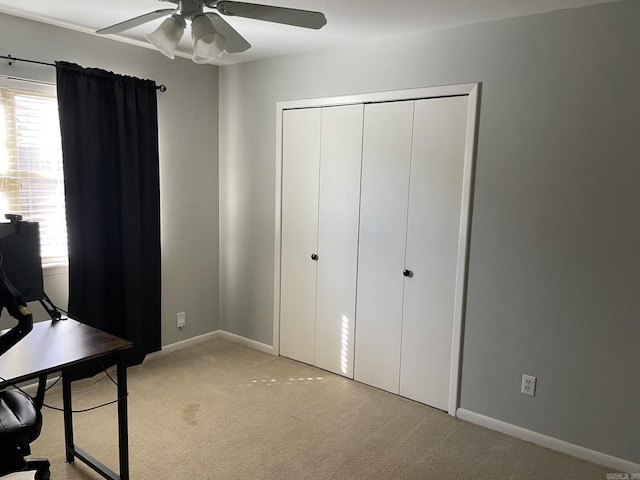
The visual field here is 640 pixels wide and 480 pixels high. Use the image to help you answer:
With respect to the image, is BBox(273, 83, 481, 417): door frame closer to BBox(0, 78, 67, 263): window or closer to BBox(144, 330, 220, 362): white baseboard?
BBox(0, 78, 67, 263): window

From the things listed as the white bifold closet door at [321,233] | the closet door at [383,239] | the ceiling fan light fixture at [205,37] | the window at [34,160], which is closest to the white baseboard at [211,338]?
the white bifold closet door at [321,233]

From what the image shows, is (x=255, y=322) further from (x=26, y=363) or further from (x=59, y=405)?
(x=26, y=363)

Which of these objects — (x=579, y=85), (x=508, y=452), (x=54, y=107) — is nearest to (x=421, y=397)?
(x=508, y=452)

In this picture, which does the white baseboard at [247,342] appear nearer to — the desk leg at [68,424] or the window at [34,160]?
the window at [34,160]

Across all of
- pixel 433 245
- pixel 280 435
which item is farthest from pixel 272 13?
pixel 280 435

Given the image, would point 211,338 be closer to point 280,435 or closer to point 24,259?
point 280,435

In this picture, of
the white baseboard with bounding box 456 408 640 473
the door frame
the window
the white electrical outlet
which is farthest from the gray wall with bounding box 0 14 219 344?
the white electrical outlet

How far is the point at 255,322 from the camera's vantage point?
420 cm

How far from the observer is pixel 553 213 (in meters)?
2.66

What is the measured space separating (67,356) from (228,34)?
1556 mm

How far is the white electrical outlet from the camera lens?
2803 millimetres

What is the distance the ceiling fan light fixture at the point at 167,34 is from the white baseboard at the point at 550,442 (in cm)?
267

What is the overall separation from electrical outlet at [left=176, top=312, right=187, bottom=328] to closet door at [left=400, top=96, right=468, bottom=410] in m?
1.92

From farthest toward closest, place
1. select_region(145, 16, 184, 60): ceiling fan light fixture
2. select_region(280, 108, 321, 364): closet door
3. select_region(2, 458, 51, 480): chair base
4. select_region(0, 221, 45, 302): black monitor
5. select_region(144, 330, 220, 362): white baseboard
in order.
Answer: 1. select_region(144, 330, 220, 362): white baseboard
2. select_region(280, 108, 321, 364): closet door
3. select_region(2, 458, 51, 480): chair base
4. select_region(0, 221, 45, 302): black monitor
5. select_region(145, 16, 184, 60): ceiling fan light fixture
